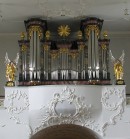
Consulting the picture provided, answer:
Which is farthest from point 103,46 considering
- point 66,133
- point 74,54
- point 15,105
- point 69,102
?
point 66,133

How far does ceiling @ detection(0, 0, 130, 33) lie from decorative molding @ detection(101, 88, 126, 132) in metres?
2.79

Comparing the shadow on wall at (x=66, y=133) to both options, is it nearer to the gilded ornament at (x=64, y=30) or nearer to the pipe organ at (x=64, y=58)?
the pipe organ at (x=64, y=58)

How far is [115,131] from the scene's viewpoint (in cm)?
1076

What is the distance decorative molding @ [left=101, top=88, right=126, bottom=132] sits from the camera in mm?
10789

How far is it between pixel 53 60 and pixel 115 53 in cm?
320

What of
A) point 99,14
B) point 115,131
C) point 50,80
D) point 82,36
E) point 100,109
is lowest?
point 115,131

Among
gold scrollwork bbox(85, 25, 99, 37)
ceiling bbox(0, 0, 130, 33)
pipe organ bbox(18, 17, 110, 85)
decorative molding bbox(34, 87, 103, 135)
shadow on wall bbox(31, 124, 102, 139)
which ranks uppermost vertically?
ceiling bbox(0, 0, 130, 33)

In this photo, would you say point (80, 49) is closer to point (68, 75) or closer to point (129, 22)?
point (68, 75)

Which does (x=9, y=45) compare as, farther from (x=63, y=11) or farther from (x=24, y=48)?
(x=63, y=11)

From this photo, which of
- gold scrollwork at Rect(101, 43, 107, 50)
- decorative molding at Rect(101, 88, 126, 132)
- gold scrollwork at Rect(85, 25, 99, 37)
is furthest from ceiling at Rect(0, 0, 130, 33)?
decorative molding at Rect(101, 88, 126, 132)

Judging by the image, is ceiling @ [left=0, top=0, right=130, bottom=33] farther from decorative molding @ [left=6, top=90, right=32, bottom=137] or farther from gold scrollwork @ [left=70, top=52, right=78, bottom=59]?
decorative molding @ [left=6, top=90, right=32, bottom=137]

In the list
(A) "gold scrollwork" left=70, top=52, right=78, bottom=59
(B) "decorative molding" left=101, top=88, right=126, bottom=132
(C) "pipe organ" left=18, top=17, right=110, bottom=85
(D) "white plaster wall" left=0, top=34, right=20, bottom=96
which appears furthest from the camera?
(D) "white plaster wall" left=0, top=34, right=20, bottom=96

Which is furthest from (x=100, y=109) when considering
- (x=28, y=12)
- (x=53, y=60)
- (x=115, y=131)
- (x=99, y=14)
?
(x=28, y=12)

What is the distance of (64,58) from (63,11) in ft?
5.37
